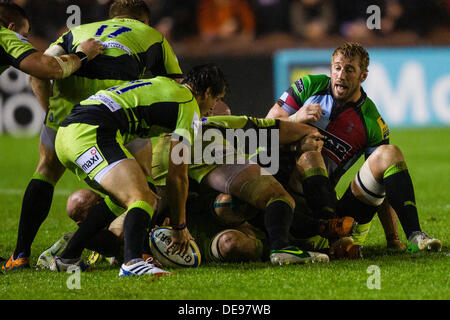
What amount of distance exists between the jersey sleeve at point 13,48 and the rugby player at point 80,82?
255 mm

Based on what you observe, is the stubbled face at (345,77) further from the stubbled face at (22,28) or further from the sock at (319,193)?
the stubbled face at (22,28)

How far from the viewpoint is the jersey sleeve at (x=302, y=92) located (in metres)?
5.85

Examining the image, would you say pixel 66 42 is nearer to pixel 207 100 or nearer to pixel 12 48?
pixel 12 48

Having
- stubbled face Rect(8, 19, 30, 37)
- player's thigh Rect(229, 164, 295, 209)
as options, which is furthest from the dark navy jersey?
stubbled face Rect(8, 19, 30, 37)

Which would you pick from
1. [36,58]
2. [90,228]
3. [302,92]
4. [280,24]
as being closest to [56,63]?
[36,58]

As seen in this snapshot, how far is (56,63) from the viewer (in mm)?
4965

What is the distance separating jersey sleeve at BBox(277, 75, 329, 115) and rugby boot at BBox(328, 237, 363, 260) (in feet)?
3.86

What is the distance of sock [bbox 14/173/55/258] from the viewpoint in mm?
5227

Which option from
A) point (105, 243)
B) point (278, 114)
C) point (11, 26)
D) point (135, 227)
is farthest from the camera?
point (278, 114)

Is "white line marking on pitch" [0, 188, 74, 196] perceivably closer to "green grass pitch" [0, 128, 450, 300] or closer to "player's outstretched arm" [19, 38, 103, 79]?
"green grass pitch" [0, 128, 450, 300]

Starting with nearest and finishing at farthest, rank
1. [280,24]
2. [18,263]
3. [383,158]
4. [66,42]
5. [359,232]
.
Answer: [18,263] < [383,158] < [359,232] < [66,42] < [280,24]

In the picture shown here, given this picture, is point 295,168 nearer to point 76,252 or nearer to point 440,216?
point 76,252

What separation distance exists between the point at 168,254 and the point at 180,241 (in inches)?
5.1
